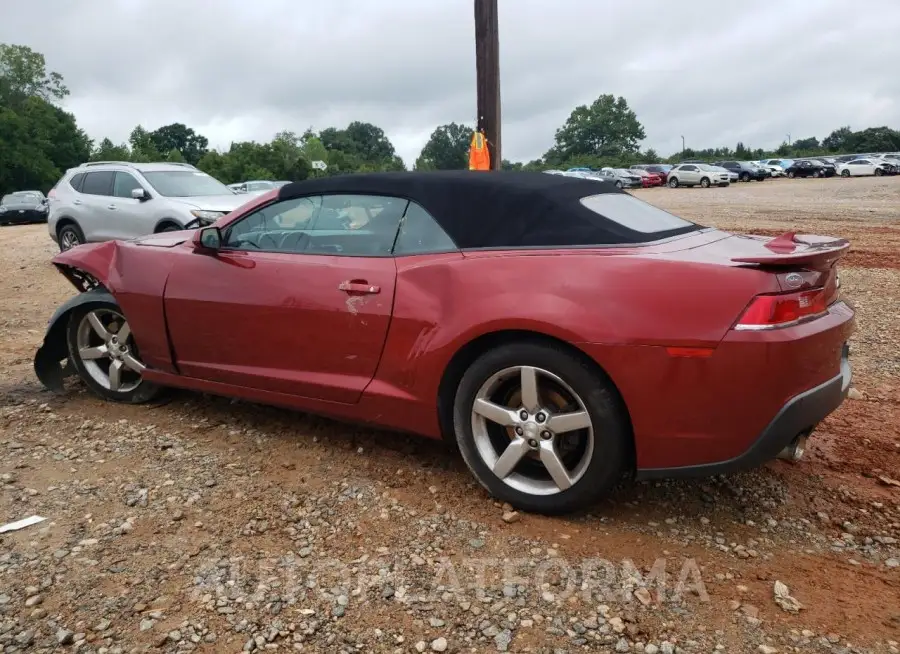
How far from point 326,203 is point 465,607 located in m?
2.08

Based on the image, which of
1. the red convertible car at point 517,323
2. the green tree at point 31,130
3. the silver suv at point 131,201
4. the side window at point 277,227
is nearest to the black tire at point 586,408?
the red convertible car at point 517,323

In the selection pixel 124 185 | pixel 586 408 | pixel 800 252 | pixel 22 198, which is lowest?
pixel 586 408

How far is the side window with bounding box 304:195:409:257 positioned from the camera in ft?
11.3

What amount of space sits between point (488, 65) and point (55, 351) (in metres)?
6.23

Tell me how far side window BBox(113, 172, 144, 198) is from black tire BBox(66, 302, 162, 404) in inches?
272

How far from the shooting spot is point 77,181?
38.7 feet

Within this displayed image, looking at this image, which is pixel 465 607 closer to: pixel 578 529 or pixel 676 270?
pixel 578 529

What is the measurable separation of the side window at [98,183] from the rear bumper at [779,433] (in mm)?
10607

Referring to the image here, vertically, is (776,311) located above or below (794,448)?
above

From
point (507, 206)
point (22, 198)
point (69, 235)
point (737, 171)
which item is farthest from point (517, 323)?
point (737, 171)

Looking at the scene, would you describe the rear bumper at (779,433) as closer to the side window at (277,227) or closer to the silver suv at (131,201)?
the side window at (277,227)

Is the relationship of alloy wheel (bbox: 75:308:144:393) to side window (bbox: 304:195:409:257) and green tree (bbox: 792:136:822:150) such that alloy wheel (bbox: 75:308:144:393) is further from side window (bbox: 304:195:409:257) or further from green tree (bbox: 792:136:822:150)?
green tree (bbox: 792:136:822:150)

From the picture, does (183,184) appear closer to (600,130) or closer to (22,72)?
(22,72)

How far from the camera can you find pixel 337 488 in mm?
3383
